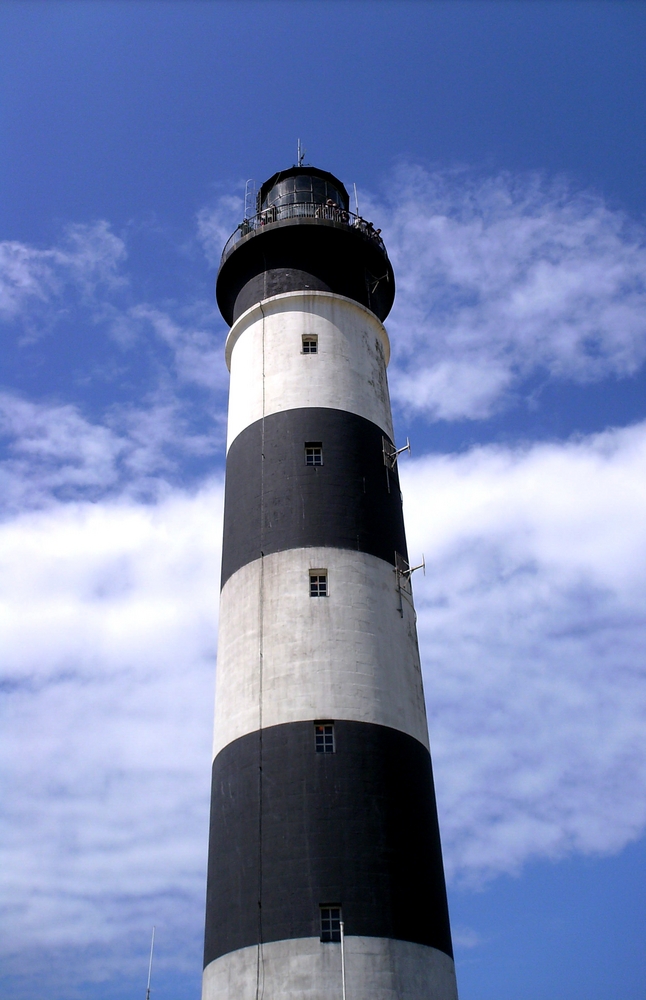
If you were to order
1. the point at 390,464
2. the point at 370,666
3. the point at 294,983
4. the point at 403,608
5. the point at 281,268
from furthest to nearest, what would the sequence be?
1. the point at 281,268
2. the point at 390,464
3. the point at 403,608
4. the point at 370,666
5. the point at 294,983

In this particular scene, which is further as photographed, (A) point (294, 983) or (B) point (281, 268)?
(B) point (281, 268)

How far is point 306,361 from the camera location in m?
31.1

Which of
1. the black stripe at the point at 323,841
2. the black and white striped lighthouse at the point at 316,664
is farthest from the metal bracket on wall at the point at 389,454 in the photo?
the black stripe at the point at 323,841

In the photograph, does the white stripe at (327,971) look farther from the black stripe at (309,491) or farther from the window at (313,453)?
the window at (313,453)

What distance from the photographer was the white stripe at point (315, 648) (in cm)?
2486

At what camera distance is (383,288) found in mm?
35531

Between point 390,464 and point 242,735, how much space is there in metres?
10.6

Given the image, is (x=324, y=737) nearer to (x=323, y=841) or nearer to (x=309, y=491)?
(x=323, y=841)

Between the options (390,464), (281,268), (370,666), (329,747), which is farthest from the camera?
(281,268)

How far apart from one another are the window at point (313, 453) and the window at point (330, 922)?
13208 mm

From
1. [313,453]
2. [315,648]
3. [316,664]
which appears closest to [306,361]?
[313,453]

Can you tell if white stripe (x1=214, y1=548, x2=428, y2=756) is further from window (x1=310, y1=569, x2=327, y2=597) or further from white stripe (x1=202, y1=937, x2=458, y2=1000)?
white stripe (x1=202, y1=937, x2=458, y2=1000)

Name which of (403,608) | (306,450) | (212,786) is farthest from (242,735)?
(306,450)

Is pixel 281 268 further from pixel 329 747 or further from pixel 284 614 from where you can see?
pixel 329 747
